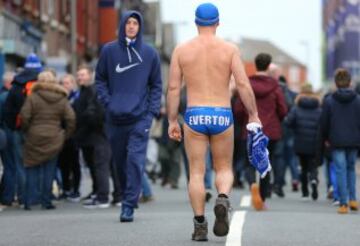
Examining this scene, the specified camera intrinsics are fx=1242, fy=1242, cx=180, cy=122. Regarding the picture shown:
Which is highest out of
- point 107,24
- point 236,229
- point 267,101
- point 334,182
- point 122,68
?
point 122,68

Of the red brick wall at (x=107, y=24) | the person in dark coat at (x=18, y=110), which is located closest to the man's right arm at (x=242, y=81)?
the person in dark coat at (x=18, y=110)

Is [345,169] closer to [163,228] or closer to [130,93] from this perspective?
[130,93]

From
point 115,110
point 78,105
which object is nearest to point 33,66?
point 78,105

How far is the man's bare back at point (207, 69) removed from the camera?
10.1 m

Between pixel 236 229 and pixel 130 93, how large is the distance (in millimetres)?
2079

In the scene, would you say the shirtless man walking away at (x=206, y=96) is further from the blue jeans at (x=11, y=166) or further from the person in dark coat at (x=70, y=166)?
the person in dark coat at (x=70, y=166)

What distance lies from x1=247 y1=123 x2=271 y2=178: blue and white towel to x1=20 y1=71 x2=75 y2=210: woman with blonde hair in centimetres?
478

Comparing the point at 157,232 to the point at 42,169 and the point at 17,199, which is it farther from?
the point at 17,199

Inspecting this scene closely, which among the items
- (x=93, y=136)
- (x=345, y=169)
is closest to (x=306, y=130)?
(x=345, y=169)

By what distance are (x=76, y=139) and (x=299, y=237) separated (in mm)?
5996

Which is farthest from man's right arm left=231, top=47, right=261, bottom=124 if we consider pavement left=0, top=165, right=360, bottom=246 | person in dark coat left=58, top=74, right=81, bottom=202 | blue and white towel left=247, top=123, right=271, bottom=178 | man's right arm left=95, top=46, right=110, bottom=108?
person in dark coat left=58, top=74, right=81, bottom=202

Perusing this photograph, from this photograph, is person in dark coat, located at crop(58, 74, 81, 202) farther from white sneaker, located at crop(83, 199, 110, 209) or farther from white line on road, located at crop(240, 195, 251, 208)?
white line on road, located at crop(240, 195, 251, 208)

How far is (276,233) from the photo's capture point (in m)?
10.6

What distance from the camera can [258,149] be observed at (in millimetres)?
10602
